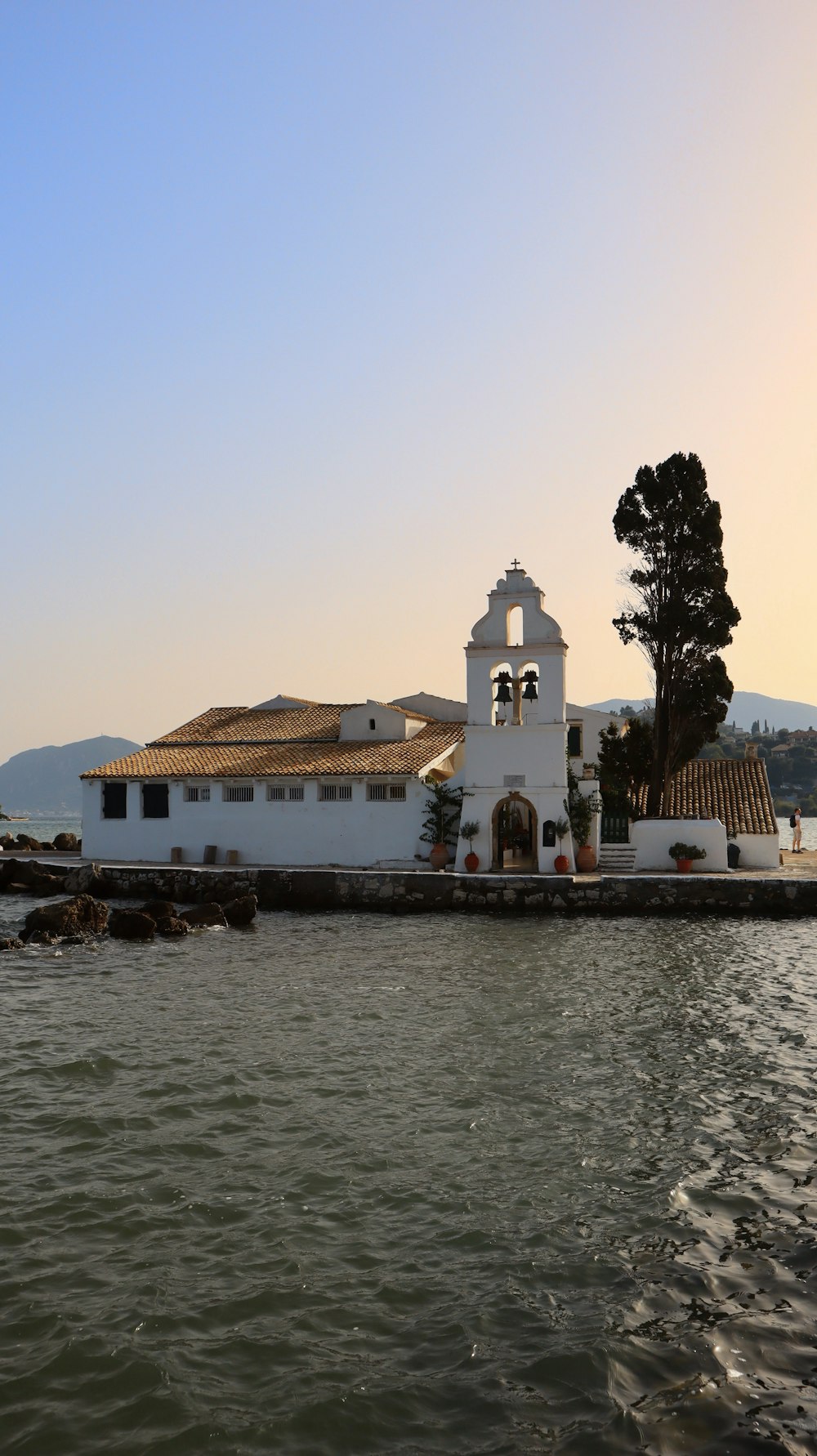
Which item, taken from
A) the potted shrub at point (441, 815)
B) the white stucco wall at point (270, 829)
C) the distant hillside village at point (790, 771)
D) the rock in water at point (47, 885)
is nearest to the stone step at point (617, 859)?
the potted shrub at point (441, 815)

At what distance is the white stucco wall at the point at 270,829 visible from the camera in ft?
109

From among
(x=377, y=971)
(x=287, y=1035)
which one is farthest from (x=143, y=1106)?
(x=377, y=971)

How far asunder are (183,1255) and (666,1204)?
384 centimetres

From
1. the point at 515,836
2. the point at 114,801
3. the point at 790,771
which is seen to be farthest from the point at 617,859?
the point at 790,771

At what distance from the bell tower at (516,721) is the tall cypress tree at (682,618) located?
6.16 meters

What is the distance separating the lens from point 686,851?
30547 millimetres

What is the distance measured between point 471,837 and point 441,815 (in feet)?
6.11

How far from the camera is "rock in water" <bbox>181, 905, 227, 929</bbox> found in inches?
1033

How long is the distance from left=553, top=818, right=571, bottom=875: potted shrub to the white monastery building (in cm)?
14

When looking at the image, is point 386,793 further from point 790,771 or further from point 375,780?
point 790,771

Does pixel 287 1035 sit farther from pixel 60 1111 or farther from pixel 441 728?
pixel 441 728

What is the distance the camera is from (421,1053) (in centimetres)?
1326

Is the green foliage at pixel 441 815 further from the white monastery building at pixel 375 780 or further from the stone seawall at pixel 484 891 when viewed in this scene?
the stone seawall at pixel 484 891

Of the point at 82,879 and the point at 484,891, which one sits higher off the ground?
the point at 82,879
